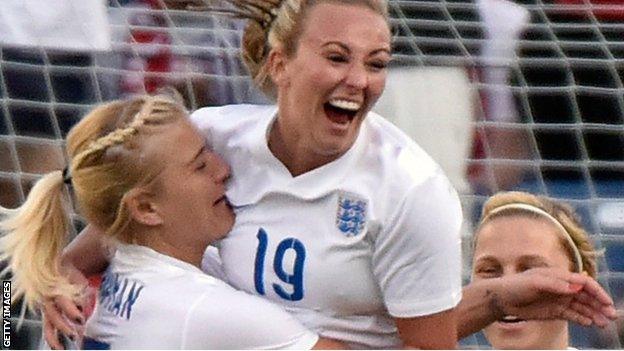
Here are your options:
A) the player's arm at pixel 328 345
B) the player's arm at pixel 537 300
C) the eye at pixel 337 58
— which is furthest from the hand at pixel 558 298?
the eye at pixel 337 58

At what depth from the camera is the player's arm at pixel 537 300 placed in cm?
165

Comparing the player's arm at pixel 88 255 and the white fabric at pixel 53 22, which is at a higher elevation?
the white fabric at pixel 53 22

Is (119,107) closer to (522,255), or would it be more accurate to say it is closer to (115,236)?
(115,236)

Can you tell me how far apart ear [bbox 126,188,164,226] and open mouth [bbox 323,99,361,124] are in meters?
0.22

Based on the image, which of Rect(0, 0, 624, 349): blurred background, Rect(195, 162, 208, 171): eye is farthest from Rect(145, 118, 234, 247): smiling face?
Rect(0, 0, 624, 349): blurred background

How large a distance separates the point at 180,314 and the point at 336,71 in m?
0.31

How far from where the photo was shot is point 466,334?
1.77 metres

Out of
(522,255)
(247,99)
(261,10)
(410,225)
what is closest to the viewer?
(410,225)

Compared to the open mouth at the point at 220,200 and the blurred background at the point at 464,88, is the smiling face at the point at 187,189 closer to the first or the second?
the open mouth at the point at 220,200

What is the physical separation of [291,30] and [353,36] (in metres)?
0.07

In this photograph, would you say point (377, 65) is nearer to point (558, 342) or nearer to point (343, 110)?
point (343, 110)

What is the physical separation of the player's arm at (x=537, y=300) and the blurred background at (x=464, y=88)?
1.02 meters

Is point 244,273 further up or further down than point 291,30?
further down

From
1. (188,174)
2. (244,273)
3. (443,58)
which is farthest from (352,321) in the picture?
(443,58)
